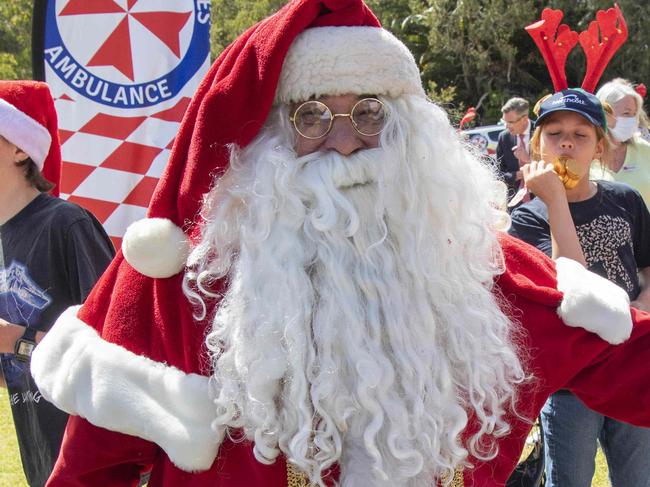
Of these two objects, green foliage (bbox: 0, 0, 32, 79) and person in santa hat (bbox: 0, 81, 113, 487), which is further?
green foliage (bbox: 0, 0, 32, 79)

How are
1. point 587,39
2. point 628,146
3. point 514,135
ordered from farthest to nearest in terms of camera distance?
point 514,135, point 628,146, point 587,39

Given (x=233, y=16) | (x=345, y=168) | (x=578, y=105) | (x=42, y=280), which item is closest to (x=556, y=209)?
(x=578, y=105)

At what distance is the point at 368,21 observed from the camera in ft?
5.98

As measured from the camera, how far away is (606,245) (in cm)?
281

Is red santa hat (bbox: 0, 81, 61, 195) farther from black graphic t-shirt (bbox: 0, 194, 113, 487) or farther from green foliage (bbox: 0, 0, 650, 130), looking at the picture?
green foliage (bbox: 0, 0, 650, 130)

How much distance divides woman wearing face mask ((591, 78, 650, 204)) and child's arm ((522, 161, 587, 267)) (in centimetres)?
164

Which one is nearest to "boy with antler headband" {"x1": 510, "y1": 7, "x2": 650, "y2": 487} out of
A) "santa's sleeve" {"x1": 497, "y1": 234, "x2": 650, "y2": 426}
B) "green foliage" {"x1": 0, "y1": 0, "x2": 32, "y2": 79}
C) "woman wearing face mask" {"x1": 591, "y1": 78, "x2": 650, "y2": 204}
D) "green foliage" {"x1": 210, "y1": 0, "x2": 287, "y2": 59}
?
"santa's sleeve" {"x1": 497, "y1": 234, "x2": 650, "y2": 426}

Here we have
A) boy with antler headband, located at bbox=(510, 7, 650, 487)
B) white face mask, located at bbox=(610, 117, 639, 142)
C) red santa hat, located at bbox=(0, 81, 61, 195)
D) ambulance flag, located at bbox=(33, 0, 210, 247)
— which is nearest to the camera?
red santa hat, located at bbox=(0, 81, 61, 195)

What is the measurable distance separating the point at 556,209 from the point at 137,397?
5.02 feet

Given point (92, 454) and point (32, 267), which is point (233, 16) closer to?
point (32, 267)

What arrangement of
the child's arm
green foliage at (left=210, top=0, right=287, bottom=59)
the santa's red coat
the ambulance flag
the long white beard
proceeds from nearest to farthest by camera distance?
the long white beard, the santa's red coat, the child's arm, the ambulance flag, green foliage at (left=210, top=0, right=287, bottom=59)

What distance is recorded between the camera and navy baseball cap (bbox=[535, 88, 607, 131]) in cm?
281

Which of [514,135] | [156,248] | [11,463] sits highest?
Answer: [156,248]

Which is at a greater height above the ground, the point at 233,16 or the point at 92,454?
the point at 92,454
